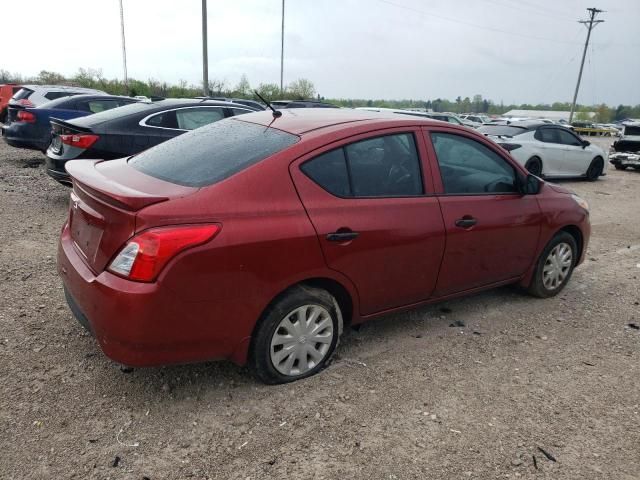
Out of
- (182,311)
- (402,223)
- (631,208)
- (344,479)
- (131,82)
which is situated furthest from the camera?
(131,82)

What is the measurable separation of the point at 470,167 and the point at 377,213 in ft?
3.71

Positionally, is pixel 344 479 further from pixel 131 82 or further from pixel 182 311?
pixel 131 82

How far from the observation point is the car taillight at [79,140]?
253 inches

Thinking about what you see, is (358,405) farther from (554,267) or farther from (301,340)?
(554,267)

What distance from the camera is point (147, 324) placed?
8.52 ft

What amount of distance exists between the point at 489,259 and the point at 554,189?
113 centimetres

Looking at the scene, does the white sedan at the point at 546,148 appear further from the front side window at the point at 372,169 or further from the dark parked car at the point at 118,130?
the front side window at the point at 372,169

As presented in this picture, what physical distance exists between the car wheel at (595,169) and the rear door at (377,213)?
38.5 feet

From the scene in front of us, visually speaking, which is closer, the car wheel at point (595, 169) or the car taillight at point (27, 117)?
the car taillight at point (27, 117)

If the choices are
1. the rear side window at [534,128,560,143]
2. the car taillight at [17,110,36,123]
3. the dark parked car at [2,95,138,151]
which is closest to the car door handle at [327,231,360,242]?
the dark parked car at [2,95,138,151]

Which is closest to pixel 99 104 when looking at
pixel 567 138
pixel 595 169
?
pixel 567 138

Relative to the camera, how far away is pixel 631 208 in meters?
9.98

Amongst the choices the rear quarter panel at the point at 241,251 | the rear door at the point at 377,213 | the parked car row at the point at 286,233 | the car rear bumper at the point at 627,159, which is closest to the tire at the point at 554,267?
the parked car row at the point at 286,233

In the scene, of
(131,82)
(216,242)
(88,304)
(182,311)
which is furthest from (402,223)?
(131,82)
